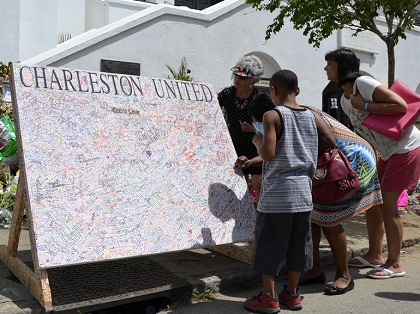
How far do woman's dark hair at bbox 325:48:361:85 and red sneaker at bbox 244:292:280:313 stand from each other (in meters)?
1.89

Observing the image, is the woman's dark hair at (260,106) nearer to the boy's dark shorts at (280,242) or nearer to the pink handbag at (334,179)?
the pink handbag at (334,179)

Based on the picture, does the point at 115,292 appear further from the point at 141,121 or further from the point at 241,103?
the point at 241,103

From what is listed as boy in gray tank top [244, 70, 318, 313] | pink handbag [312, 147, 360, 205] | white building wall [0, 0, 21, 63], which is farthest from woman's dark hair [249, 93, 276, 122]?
white building wall [0, 0, 21, 63]

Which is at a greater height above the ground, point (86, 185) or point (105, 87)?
point (105, 87)

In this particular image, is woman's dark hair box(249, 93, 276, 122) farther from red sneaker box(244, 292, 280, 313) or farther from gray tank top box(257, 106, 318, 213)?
red sneaker box(244, 292, 280, 313)

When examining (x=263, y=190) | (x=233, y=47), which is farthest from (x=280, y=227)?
(x=233, y=47)

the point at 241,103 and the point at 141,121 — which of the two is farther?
the point at 241,103

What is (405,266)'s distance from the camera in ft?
16.6

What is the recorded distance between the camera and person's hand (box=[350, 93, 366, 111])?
4.34m

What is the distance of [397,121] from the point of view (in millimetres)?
4316

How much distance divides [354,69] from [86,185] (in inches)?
91.9

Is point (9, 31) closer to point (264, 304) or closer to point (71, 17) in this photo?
point (71, 17)

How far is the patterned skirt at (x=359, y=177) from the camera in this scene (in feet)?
13.3
